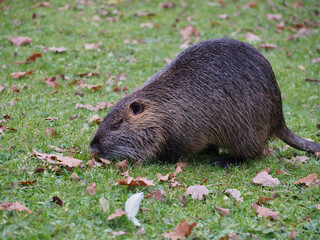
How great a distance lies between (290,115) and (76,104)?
114 inches

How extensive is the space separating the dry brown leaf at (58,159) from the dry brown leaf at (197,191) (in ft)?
3.31

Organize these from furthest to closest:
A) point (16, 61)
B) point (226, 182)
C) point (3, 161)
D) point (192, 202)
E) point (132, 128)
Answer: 1. point (16, 61)
2. point (132, 128)
3. point (226, 182)
4. point (3, 161)
5. point (192, 202)

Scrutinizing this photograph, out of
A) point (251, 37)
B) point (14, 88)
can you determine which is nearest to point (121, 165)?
point (14, 88)

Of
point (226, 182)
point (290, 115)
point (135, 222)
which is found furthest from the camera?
point (290, 115)

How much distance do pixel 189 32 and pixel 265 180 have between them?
15.5 ft

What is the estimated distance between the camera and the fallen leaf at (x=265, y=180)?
351 cm

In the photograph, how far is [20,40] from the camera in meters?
6.55

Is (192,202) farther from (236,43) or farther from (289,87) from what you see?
(289,87)

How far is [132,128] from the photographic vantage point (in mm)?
3932

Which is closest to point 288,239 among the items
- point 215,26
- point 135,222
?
point 135,222

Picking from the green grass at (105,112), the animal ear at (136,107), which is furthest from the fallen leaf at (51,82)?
the animal ear at (136,107)

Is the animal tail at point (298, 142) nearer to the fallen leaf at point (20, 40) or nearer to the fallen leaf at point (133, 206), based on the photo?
the fallen leaf at point (133, 206)

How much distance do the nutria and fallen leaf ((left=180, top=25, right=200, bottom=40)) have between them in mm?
3554

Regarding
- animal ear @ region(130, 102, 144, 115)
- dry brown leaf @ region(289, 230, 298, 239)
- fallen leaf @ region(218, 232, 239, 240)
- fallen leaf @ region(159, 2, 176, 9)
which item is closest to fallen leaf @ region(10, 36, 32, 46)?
animal ear @ region(130, 102, 144, 115)
